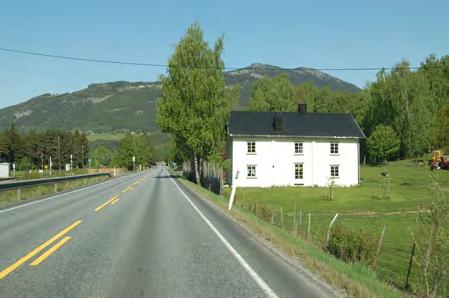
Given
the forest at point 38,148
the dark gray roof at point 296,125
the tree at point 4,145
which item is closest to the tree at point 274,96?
the dark gray roof at point 296,125

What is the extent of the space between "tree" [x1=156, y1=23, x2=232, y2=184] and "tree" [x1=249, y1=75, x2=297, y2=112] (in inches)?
1341

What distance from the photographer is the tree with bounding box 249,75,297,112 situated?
271 ft

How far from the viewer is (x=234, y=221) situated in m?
16.6

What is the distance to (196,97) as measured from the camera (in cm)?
4719

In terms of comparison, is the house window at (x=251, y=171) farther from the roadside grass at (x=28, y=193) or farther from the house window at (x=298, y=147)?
the roadside grass at (x=28, y=193)

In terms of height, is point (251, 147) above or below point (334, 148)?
above

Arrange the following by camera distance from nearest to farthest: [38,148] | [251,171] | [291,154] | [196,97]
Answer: [196,97] → [251,171] → [291,154] → [38,148]

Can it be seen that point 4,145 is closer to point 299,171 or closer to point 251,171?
point 251,171

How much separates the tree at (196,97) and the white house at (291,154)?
5.69 meters

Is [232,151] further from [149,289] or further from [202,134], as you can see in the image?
[149,289]

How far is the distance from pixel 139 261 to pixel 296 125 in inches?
1919

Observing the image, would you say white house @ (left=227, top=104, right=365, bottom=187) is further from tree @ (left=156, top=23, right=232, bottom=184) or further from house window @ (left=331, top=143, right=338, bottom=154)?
tree @ (left=156, top=23, right=232, bottom=184)

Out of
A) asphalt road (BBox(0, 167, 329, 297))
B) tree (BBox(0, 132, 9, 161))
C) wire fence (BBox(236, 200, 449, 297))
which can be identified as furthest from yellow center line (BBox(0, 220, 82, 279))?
tree (BBox(0, 132, 9, 161))

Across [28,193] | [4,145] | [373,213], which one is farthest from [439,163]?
[4,145]
